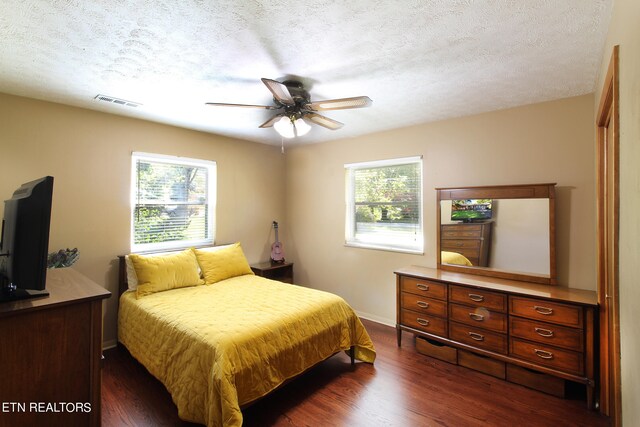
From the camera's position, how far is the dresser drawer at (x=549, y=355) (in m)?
2.26

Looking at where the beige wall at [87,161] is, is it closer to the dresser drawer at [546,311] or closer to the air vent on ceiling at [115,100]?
the air vent on ceiling at [115,100]

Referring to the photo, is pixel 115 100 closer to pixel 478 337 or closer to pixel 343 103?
pixel 343 103

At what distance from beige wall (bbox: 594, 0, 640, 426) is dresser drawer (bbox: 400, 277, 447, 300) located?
168 centimetres

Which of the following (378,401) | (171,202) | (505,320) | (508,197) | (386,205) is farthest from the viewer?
(386,205)

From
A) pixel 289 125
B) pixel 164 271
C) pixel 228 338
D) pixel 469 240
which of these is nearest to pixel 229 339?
pixel 228 338

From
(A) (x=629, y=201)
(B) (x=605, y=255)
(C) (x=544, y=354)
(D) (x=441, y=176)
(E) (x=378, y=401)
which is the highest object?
(D) (x=441, y=176)

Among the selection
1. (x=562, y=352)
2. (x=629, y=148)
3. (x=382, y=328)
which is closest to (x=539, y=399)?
(x=562, y=352)

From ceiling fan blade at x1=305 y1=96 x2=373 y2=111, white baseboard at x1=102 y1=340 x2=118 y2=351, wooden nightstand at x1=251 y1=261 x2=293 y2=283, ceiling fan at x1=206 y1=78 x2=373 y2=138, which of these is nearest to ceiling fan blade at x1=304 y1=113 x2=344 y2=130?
ceiling fan at x1=206 y1=78 x2=373 y2=138

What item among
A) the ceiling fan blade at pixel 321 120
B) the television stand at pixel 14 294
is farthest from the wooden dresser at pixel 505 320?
A: the television stand at pixel 14 294

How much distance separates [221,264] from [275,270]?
1.05 meters

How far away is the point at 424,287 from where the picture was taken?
3.04m

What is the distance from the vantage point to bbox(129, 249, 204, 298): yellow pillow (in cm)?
296

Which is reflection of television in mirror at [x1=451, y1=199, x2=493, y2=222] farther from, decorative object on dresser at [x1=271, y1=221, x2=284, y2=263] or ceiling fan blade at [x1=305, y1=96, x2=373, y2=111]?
decorative object on dresser at [x1=271, y1=221, x2=284, y2=263]

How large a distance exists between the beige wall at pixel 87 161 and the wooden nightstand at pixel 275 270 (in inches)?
60.4
